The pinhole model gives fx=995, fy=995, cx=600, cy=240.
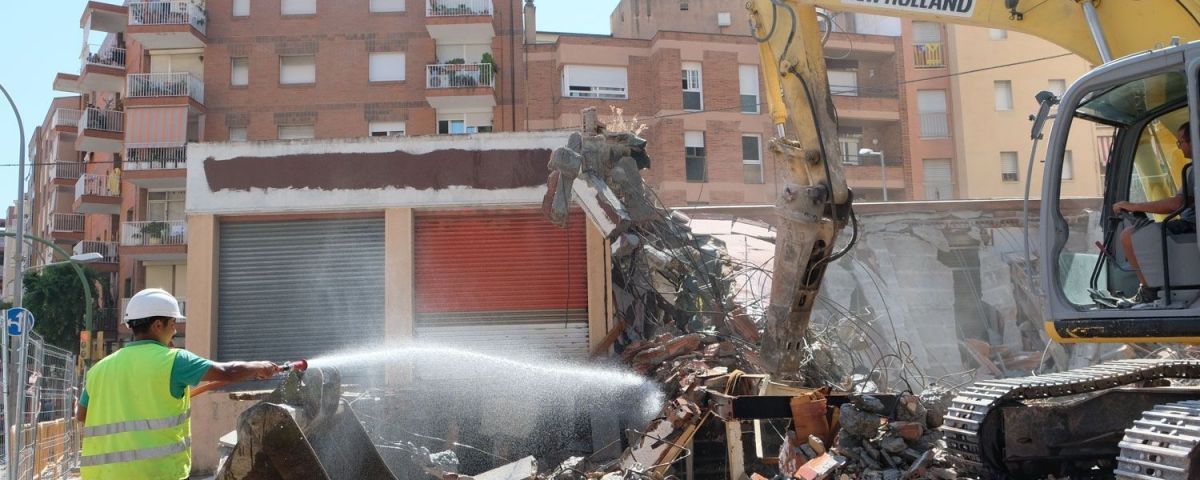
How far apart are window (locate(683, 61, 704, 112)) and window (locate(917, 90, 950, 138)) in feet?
35.8

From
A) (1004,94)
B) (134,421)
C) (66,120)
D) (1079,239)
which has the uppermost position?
(66,120)

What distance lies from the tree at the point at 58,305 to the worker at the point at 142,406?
42.8 metres

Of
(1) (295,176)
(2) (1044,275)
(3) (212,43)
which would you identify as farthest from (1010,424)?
(3) (212,43)

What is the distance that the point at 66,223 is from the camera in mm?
53281

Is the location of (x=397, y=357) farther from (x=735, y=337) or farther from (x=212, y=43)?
(x=212, y=43)

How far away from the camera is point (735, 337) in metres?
13.1

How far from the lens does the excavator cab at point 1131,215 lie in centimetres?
565

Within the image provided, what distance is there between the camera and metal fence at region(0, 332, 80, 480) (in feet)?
38.1

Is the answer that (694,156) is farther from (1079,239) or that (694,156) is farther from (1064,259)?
(1064,259)

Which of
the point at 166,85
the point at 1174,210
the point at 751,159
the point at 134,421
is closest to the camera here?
the point at 134,421

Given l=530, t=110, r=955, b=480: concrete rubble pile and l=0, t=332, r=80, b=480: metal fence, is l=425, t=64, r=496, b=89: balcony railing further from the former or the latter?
l=0, t=332, r=80, b=480: metal fence

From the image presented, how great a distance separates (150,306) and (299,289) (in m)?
11.4

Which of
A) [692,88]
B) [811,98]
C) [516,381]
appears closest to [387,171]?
[516,381]

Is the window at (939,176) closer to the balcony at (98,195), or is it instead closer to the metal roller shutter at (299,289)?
the metal roller shutter at (299,289)
